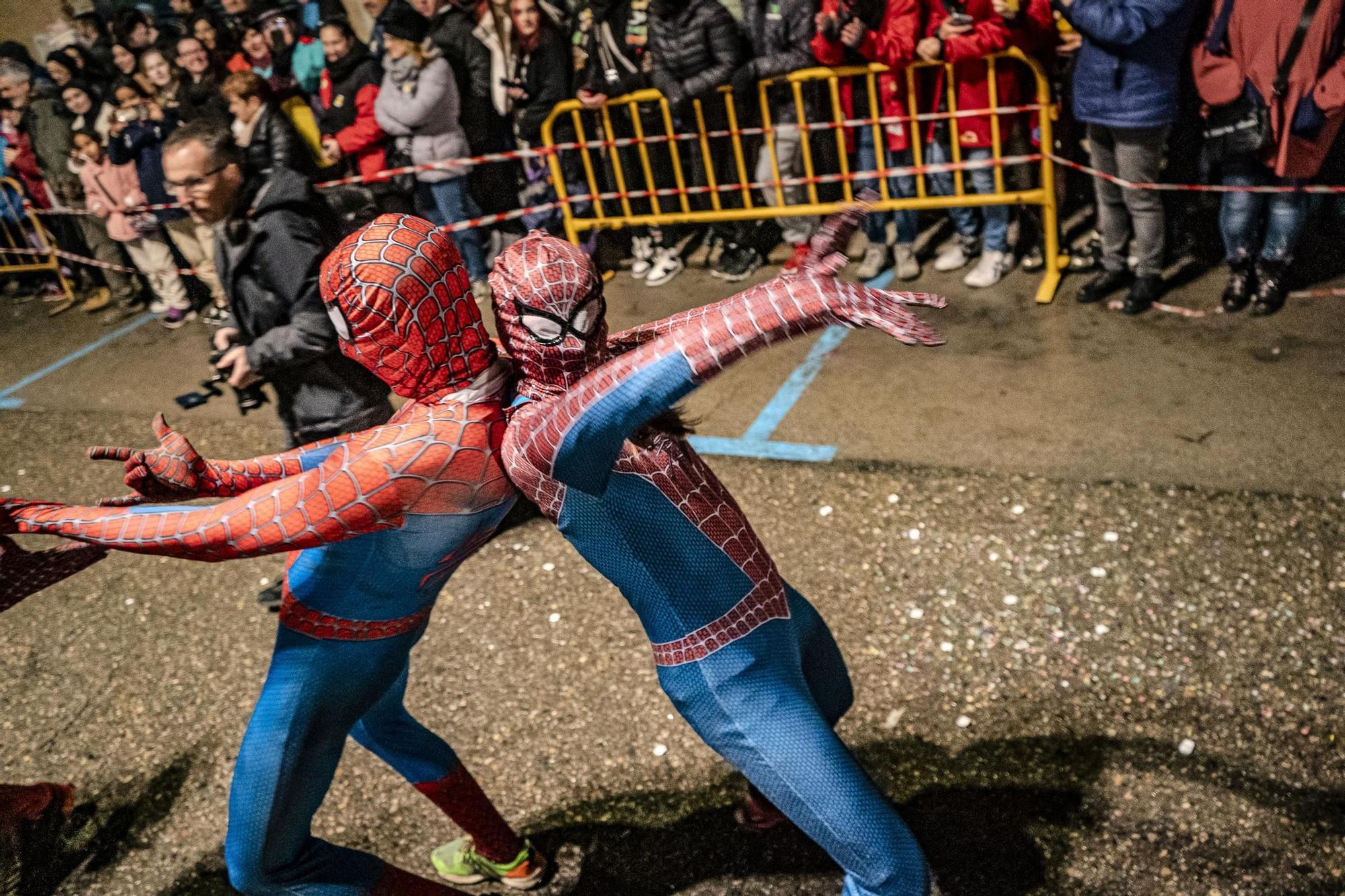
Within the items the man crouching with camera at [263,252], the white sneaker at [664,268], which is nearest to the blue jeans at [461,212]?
the white sneaker at [664,268]

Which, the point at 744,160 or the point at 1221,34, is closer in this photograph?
the point at 1221,34

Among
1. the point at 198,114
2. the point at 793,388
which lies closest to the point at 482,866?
the point at 793,388

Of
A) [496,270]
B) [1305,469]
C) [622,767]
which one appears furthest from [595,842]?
[1305,469]

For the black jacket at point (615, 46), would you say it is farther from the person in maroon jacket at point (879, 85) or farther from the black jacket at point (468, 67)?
the person in maroon jacket at point (879, 85)

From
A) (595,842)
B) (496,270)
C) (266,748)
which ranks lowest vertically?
(595,842)

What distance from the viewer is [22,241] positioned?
1133 centimetres

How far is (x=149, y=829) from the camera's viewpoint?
12.6 feet

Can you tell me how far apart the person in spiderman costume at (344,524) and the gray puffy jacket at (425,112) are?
214 inches

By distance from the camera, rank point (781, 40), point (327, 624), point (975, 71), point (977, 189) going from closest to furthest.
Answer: point (327, 624) < point (975, 71) < point (977, 189) < point (781, 40)

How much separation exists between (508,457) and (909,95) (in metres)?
5.04

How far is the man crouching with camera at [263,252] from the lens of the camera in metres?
3.75

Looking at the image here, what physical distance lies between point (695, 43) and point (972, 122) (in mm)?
1882

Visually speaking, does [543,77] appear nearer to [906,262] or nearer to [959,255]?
[906,262]

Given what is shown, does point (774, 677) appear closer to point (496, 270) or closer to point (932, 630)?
point (496, 270)
